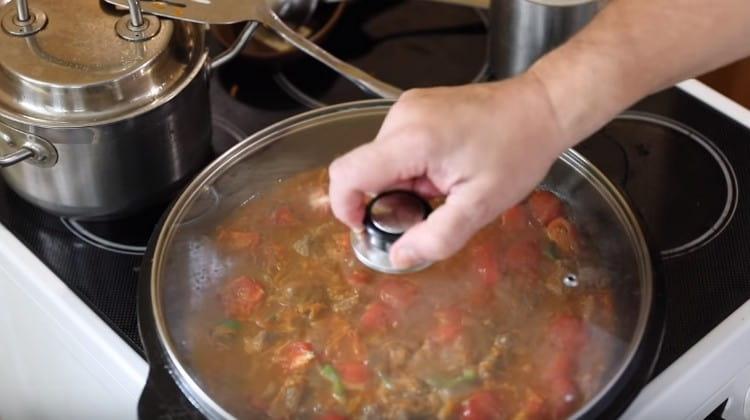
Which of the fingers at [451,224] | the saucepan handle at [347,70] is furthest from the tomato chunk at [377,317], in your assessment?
the saucepan handle at [347,70]

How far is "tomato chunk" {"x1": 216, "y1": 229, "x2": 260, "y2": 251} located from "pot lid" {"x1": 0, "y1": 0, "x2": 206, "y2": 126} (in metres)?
0.14

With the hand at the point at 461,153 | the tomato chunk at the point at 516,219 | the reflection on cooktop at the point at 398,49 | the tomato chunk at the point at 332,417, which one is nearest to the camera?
the hand at the point at 461,153

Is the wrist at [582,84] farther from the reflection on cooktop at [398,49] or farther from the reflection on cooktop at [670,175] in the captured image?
the reflection on cooktop at [398,49]

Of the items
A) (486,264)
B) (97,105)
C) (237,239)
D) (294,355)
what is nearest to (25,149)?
(97,105)

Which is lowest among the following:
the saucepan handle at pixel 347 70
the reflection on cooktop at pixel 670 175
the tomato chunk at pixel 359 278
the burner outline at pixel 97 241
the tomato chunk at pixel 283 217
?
the burner outline at pixel 97 241

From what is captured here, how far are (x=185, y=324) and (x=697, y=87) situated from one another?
680 millimetres

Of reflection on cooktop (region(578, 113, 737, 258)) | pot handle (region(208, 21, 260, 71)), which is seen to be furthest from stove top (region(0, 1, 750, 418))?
pot handle (region(208, 21, 260, 71))

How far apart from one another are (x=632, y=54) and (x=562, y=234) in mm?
198

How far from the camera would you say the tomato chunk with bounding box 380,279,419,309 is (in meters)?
0.76

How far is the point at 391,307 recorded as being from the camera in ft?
2.50

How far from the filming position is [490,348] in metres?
0.75

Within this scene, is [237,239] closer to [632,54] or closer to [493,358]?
[493,358]

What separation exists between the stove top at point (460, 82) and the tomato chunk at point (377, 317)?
23cm

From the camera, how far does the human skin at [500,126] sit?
0.62 meters
